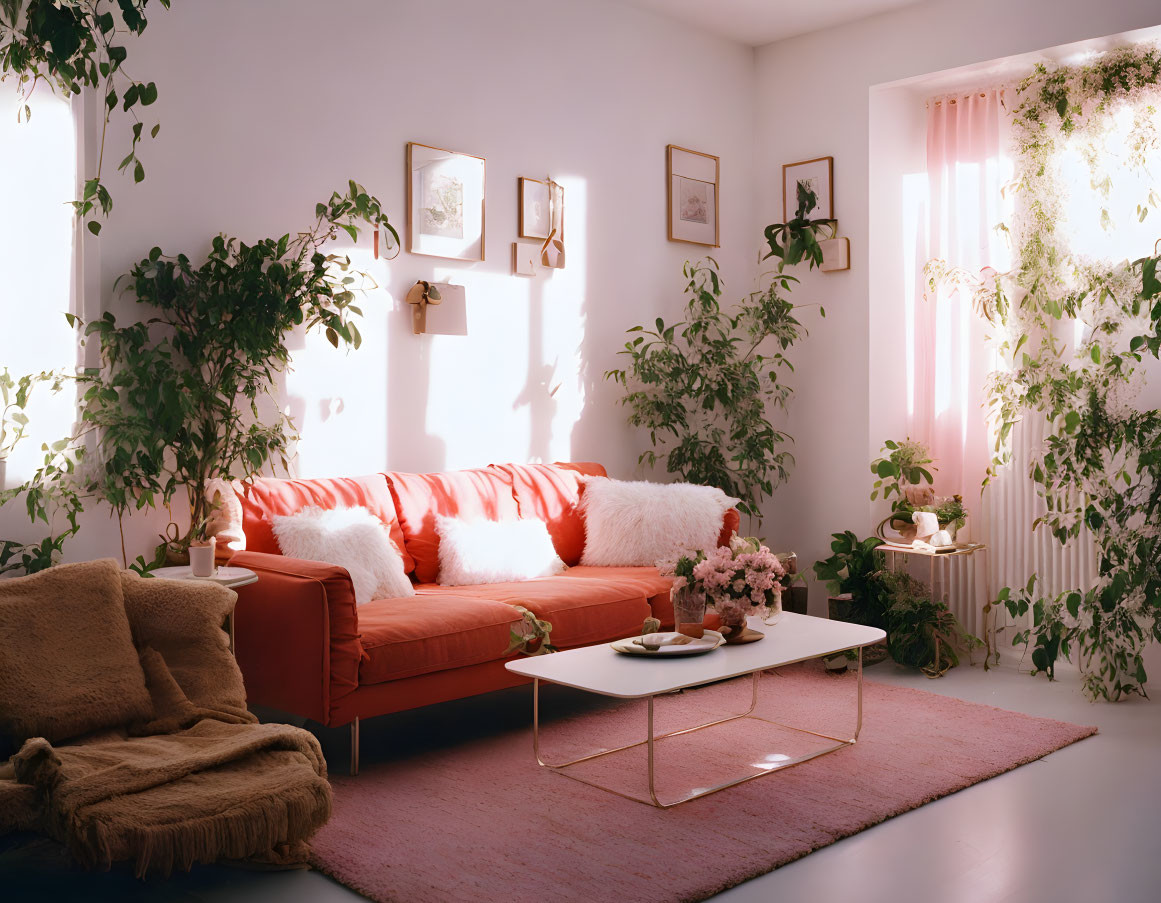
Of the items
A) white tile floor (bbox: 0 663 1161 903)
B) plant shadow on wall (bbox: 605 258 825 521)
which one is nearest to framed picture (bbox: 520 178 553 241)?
plant shadow on wall (bbox: 605 258 825 521)

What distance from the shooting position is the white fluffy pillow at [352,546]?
368cm

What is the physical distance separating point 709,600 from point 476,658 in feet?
2.57

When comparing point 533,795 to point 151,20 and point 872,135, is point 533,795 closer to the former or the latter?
point 151,20

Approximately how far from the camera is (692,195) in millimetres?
5617

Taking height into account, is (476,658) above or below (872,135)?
below

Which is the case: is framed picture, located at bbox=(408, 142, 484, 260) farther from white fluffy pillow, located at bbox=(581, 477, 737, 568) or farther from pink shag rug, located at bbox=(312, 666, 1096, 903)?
pink shag rug, located at bbox=(312, 666, 1096, 903)

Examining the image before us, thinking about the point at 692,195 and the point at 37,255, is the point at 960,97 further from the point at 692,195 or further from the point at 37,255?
the point at 37,255

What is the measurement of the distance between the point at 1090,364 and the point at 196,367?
3.64m

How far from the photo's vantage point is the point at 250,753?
260cm

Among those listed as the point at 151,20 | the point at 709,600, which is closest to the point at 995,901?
the point at 709,600

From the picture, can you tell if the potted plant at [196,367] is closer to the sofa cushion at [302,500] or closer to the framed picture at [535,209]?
the sofa cushion at [302,500]

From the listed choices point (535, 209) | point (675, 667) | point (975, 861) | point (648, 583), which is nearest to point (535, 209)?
point (535, 209)

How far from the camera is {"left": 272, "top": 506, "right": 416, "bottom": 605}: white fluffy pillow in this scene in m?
3.68

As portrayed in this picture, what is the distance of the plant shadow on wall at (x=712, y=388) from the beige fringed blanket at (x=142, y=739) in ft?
8.77
